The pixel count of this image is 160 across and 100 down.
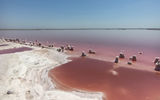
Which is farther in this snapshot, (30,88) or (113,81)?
(113,81)

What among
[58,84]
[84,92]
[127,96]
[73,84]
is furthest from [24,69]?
[127,96]

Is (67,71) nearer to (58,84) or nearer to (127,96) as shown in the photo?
(58,84)

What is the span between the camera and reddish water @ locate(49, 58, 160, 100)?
6.42m

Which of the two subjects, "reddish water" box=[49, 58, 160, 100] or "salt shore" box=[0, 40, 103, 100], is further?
"reddish water" box=[49, 58, 160, 100]

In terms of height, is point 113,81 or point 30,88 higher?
point 30,88

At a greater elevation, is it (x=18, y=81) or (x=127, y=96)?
(x=18, y=81)

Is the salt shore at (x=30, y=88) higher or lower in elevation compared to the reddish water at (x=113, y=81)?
higher

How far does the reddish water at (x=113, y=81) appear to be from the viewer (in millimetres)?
6421

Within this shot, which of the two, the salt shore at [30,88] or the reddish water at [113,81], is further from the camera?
the reddish water at [113,81]

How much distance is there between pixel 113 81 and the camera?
7871 millimetres

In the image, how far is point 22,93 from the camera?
550 cm

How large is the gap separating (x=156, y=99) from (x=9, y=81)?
7.91 metres

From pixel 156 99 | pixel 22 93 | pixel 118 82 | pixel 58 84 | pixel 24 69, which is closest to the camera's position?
pixel 22 93

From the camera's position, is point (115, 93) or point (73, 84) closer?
point (115, 93)
